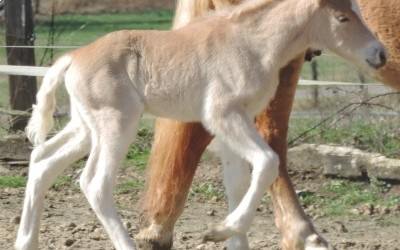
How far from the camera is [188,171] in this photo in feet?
18.5

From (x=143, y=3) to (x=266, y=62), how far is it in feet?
73.5

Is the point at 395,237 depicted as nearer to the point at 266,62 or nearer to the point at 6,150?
the point at 266,62

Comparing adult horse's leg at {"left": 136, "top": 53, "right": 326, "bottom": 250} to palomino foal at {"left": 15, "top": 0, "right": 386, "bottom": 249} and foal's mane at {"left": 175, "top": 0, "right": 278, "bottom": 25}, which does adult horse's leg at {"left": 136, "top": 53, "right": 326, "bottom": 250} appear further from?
palomino foal at {"left": 15, "top": 0, "right": 386, "bottom": 249}

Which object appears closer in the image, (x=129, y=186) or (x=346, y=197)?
(x=346, y=197)

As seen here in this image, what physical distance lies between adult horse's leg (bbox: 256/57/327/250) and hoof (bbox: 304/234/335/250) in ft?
0.08

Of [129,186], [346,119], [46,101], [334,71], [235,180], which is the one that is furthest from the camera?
[334,71]

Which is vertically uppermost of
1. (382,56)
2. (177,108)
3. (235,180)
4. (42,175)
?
(382,56)

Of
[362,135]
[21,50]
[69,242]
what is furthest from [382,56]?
[21,50]

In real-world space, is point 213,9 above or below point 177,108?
above

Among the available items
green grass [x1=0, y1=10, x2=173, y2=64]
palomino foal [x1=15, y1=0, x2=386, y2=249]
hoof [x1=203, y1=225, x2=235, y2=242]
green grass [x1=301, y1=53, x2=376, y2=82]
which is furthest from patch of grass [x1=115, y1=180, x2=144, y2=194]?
green grass [x1=0, y1=10, x2=173, y2=64]

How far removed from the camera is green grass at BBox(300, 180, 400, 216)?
23.4 feet

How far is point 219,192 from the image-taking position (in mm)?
7461

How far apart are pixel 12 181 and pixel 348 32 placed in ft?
11.9

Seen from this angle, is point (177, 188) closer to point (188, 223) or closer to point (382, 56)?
point (188, 223)
